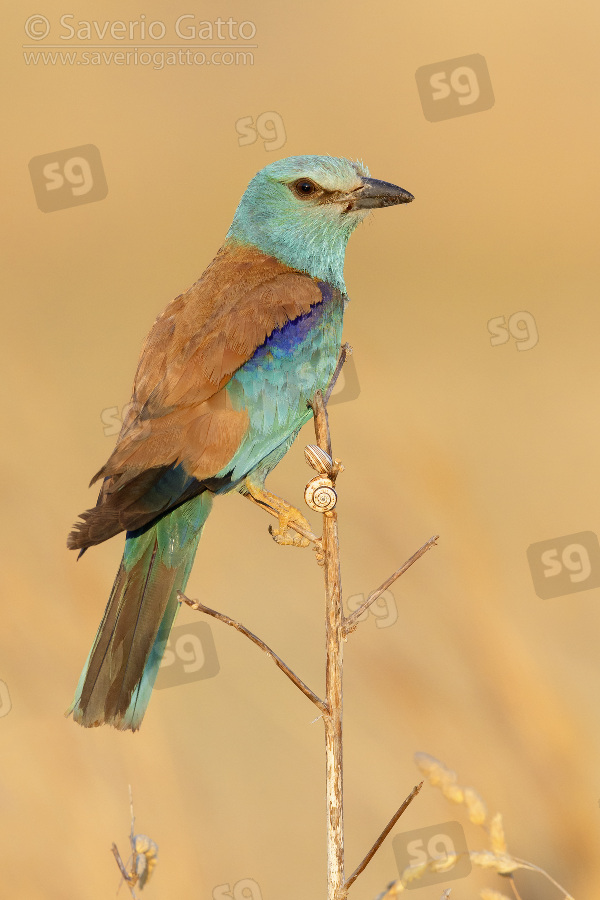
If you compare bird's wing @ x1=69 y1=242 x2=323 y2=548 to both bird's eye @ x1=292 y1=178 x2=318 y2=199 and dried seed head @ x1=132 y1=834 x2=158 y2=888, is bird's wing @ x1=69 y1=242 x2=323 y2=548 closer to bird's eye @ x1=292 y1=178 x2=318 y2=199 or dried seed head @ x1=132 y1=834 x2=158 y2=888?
bird's eye @ x1=292 y1=178 x2=318 y2=199

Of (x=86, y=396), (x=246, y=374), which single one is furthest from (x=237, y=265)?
(x=86, y=396)

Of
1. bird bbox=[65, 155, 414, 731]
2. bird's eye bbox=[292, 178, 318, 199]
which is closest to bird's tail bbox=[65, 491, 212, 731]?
bird bbox=[65, 155, 414, 731]

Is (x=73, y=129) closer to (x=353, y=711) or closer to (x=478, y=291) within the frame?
(x=478, y=291)

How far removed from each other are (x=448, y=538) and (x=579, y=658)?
102 cm

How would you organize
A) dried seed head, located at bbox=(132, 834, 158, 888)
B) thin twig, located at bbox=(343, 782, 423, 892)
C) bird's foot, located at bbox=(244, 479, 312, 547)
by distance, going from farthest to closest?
bird's foot, located at bbox=(244, 479, 312, 547), dried seed head, located at bbox=(132, 834, 158, 888), thin twig, located at bbox=(343, 782, 423, 892)

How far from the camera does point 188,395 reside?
2.37 metres

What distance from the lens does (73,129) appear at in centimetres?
737

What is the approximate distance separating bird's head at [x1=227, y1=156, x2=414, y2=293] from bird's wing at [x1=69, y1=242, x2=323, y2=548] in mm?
254

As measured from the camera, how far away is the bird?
2240mm

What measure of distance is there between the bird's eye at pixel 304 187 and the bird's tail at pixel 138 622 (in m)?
1.04

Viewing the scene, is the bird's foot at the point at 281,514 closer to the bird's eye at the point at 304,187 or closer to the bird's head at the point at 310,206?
the bird's head at the point at 310,206

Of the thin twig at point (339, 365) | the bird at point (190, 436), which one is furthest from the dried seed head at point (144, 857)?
the thin twig at point (339, 365)

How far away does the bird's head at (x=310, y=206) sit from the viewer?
9.69 feet

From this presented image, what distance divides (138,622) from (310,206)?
4.52ft
